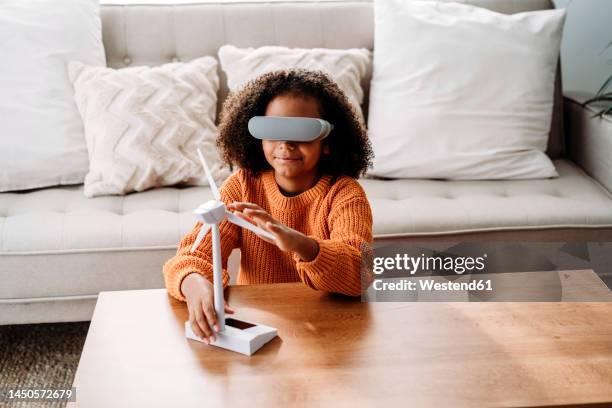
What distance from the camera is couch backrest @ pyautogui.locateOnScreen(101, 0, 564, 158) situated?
2.45 metres

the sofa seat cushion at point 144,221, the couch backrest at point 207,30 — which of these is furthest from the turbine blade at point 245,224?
the couch backrest at point 207,30

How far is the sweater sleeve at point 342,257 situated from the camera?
3.87ft

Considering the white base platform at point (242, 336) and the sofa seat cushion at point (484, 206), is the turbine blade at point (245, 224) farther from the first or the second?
the sofa seat cushion at point (484, 206)

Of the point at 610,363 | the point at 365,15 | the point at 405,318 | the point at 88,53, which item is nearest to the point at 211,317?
the point at 405,318

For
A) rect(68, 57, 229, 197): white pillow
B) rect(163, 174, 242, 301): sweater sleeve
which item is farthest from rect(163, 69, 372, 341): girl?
rect(68, 57, 229, 197): white pillow

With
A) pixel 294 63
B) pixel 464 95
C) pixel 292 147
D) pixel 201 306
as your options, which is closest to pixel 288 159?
pixel 292 147

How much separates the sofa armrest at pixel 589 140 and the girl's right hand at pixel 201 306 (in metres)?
1.53

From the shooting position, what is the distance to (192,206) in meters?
2.03

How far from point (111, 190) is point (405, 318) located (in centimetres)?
122

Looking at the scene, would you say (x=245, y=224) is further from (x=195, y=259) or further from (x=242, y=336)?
(x=195, y=259)

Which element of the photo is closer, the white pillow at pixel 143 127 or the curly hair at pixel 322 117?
the curly hair at pixel 322 117

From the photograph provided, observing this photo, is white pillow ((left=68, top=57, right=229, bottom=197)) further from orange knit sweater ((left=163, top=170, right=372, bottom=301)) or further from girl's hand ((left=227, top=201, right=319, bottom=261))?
girl's hand ((left=227, top=201, right=319, bottom=261))

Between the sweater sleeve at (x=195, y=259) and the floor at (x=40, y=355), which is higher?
the sweater sleeve at (x=195, y=259)

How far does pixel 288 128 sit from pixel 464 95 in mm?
1270
